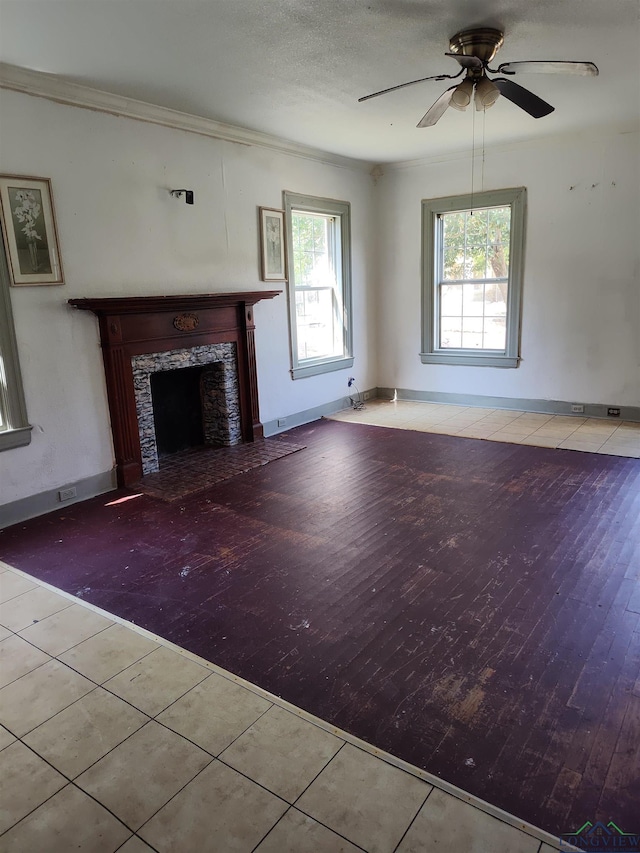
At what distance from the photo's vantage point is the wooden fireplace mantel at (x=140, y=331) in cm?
446

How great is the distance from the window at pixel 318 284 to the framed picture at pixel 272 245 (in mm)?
139

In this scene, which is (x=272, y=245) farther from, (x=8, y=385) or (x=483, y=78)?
(x=8, y=385)

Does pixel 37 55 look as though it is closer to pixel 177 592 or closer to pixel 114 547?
pixel 114 547

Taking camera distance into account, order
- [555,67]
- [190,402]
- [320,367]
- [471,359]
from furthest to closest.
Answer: [471,359] → [320,367] → [190,402] → [555,67]

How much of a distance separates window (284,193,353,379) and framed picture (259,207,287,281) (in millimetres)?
139

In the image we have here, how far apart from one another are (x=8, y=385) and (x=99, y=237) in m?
1.31

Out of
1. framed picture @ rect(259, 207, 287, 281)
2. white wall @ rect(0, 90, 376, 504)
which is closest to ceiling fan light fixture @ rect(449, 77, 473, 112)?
white wall @ rect(0, 90, 376, 504)

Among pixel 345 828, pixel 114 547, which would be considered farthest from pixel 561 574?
pixel 114 547

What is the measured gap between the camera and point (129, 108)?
14.5ft

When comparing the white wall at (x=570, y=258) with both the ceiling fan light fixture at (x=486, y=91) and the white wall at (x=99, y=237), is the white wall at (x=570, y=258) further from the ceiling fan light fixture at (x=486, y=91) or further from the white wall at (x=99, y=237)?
the ceiling fan light fixture at (x=486, y=91)

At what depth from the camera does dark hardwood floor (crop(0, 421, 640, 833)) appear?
199cm

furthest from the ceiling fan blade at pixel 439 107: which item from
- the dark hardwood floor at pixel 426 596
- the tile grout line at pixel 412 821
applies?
the tile grout line at pixel 412 821

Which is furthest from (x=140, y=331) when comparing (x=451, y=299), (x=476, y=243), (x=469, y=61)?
(x=476, y=243)

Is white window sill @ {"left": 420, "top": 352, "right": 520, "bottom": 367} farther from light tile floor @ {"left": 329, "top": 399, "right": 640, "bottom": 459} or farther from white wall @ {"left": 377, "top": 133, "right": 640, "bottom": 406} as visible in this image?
light tile floor @ {"left": 329, "top": 399, "right": 640, "bottom": 459}
